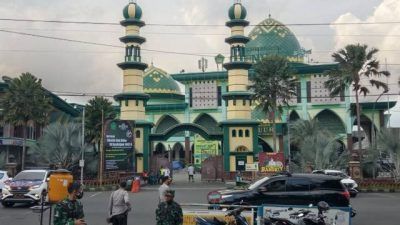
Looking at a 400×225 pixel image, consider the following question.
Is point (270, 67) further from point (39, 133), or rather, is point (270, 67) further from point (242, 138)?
point (39, 133)

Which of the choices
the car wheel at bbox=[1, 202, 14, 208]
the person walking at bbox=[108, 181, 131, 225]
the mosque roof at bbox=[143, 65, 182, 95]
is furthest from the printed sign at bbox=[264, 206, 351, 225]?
the mosque roof at bbox=[143, 65, 182, 95]

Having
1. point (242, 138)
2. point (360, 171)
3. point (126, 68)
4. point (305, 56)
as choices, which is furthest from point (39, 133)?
point (360, 171)

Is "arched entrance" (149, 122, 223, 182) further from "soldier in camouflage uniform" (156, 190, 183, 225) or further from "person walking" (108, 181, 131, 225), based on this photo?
"soldier in camouflage uniform" (156, 190, 183, 225)

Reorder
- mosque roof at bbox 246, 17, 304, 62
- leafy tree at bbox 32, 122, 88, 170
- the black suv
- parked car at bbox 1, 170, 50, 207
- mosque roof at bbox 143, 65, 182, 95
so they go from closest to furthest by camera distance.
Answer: the black suv < parked car at bbox 1, 170, 50, 207 < leafy tree at bbox 32, 122, 88, 170 < mosque roof at bbox 246, 17, 304, 62 < mosque roof at bbox 143, 65, 182, 95

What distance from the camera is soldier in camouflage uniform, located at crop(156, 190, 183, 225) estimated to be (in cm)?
755

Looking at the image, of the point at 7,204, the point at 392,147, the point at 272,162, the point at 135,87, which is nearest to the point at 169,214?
the point at 7,204

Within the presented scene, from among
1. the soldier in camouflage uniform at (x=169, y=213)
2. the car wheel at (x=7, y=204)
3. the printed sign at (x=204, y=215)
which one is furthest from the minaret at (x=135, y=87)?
the soldier in camouflage uniform at (x=169, y=213)

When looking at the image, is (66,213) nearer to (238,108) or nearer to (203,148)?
(238,108)

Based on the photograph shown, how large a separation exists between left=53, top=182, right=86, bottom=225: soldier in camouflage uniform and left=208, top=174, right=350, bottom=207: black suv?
837 centimetres

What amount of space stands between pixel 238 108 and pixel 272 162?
13113mm

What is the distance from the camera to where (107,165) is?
3681 cm

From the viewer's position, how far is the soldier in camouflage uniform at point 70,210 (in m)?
6.92

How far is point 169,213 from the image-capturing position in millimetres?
7559

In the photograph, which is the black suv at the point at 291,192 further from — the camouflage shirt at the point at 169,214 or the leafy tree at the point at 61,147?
the leafy tree at the point at 61,147
